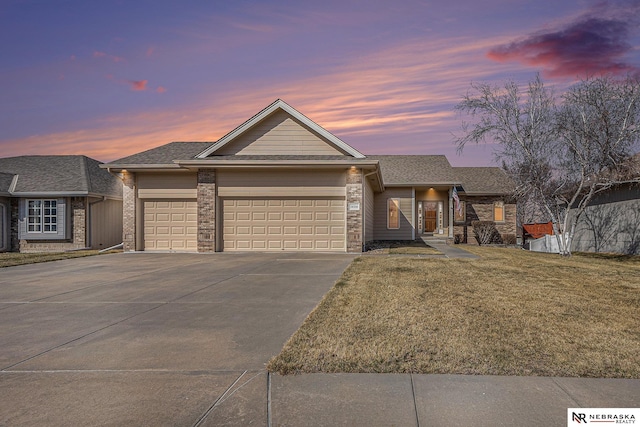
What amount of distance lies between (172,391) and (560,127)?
64.0 feet

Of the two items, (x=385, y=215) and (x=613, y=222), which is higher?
(x=385, y=215)

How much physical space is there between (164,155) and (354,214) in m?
9.51

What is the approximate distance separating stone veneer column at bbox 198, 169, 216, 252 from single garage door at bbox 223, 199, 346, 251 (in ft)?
3.47

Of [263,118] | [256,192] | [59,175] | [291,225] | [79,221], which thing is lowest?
[291,225]

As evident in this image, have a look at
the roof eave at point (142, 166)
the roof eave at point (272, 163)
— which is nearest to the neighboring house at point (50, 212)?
the roof eave at point (142, 166)

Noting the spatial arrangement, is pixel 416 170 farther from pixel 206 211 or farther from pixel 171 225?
pixel 171 225

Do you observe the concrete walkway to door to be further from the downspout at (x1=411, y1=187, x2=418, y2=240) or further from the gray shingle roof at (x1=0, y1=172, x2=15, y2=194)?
the downspout at (x1=411, y1=187, x2=418, y2=240)

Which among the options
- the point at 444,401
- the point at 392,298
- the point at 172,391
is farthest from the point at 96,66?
the point at 444,401

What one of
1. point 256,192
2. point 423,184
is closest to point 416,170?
point 423,184

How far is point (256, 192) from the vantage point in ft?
59.9

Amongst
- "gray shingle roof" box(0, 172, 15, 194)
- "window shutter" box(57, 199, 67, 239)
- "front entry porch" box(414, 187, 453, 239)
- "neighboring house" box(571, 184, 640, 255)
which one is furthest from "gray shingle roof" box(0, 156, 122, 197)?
"neighboring house" box(571, 184, 640, 255)

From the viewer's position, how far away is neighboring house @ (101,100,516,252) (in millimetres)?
17812

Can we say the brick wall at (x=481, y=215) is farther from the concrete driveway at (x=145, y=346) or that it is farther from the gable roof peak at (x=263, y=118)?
the concrete driveway at (x=145, y=346)

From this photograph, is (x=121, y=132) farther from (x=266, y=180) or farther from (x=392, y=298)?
(x=392, y=298)
